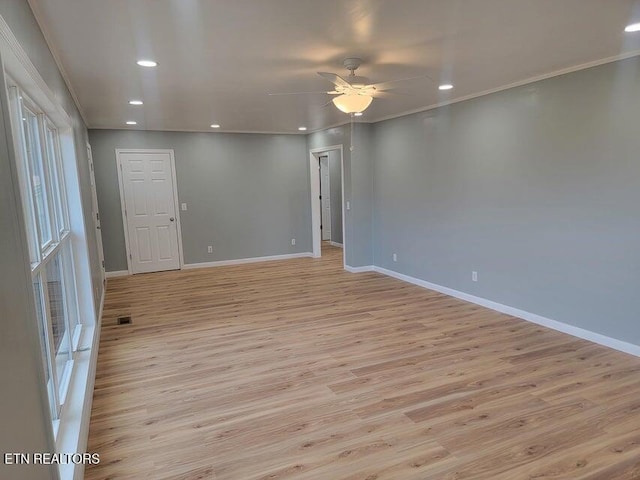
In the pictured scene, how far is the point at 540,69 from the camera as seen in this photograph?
12.1 ft

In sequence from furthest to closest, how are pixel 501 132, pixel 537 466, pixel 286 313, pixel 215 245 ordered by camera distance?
pixel 215 245 → pixel 286 313 → pixel 501 132 → pixel 537 466

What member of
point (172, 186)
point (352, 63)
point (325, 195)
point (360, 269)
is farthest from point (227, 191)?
point (352, 63)

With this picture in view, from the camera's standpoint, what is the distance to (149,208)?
7.09 m

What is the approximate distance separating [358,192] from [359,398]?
167 inches

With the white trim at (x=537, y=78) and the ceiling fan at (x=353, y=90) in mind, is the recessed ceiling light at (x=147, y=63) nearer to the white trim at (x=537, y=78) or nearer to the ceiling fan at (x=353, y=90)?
the ceiling fan at (x=353, y=90)

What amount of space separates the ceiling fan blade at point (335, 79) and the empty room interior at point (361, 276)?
0.16 ft

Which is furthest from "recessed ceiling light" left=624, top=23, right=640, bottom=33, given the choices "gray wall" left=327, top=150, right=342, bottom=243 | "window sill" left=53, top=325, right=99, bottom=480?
"gray wall" left=327, top=150, right=342, bottom=243

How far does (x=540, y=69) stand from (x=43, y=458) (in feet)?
14.4

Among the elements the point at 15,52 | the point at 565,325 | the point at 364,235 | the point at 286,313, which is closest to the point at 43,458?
the point at 15,52

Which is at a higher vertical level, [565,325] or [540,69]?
[540,69]

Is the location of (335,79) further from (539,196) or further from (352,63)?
(539,196)

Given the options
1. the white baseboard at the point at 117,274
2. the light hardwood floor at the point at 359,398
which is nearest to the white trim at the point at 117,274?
the white baseboard at the point at 117,274

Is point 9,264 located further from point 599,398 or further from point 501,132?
point 501,132

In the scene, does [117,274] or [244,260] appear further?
[244,260]
